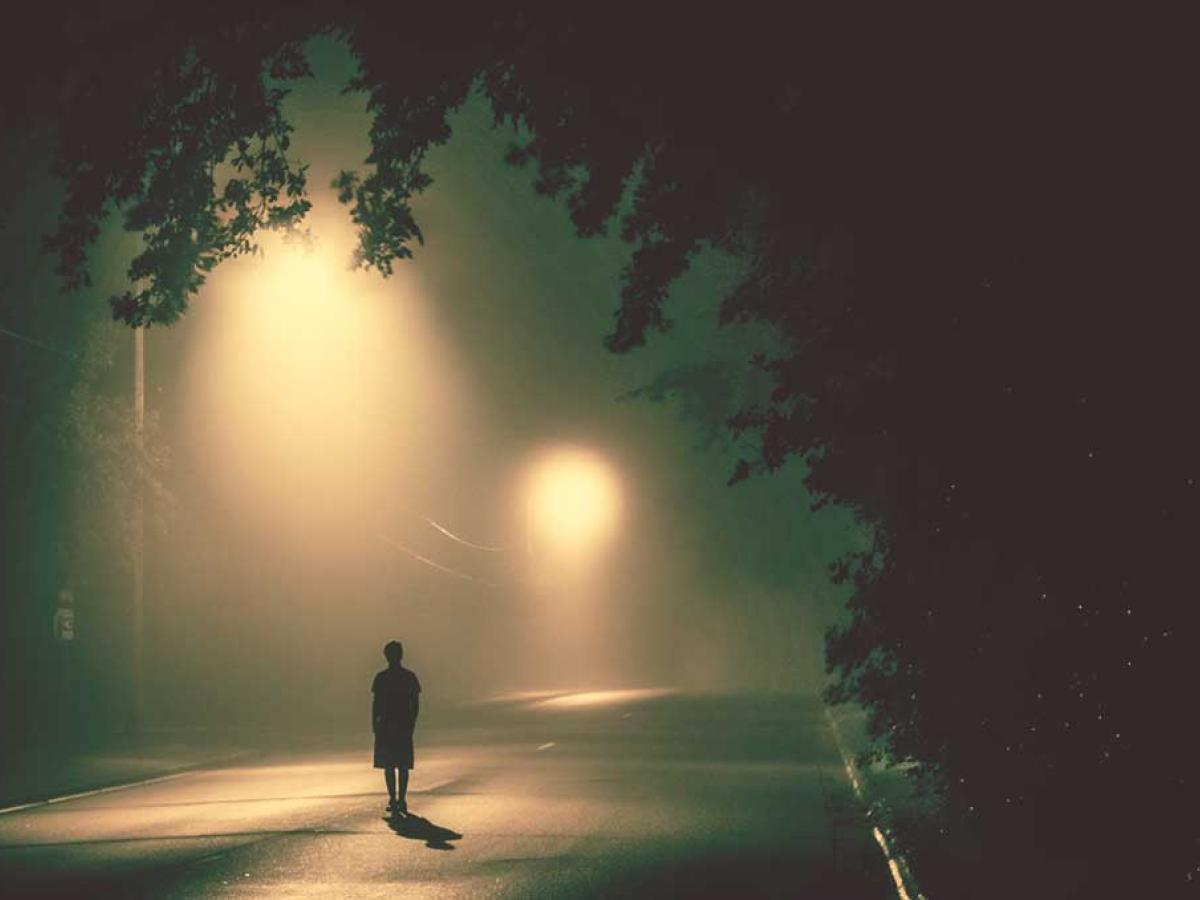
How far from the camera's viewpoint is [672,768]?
26.1 m

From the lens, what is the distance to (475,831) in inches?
672

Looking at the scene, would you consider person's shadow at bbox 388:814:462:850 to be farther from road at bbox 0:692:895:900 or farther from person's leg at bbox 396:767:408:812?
person's leg at bbox 396:767:408:812

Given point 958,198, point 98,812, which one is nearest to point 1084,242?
point 958,198

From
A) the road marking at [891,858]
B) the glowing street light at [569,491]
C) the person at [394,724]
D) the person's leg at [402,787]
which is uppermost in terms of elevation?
the glowing street light at [569,491]

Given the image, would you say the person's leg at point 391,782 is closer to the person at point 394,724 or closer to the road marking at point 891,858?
the person at point 394,724

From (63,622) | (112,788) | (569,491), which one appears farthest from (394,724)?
(569,491)

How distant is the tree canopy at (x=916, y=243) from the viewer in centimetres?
777

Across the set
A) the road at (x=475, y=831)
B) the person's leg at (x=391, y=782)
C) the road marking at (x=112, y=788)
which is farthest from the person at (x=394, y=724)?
the road marking at (x=112, y=788)

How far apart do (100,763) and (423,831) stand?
1014cm

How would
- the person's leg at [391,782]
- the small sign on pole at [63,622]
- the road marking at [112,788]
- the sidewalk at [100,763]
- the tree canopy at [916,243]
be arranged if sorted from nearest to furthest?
the tree canopy at [916,243] → the person's leg at [391,782] → the road marking at [112,788] → the sidewalk at [100,763] → the small sign on pole at [63,622]

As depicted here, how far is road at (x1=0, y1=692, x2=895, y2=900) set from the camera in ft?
43.2

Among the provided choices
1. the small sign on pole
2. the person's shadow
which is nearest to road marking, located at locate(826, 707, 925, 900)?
the person's shadow

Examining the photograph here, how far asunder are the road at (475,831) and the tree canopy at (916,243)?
3.98 m

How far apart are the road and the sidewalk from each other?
1.76ft
